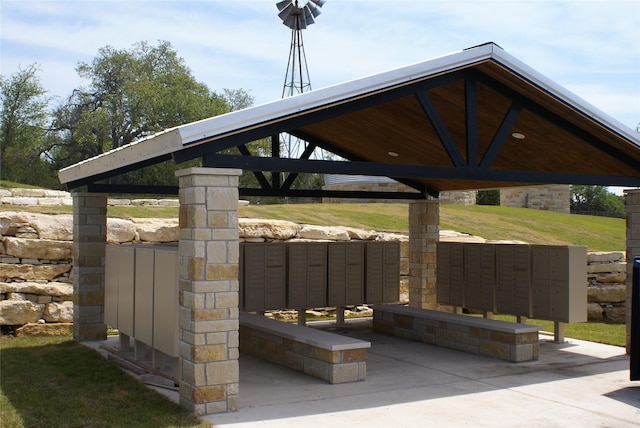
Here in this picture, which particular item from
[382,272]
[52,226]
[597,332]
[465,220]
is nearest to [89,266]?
[52,226]

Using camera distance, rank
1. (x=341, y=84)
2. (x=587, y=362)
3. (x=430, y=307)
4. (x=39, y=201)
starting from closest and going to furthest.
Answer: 1. (x=341, y=84)
2. (x=587, y=362)
3. (x=430, y=307)
4. (x=39, y=201)

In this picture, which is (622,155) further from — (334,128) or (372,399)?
(372,399)

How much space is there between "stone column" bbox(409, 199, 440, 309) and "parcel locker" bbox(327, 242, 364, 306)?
5.58 ft

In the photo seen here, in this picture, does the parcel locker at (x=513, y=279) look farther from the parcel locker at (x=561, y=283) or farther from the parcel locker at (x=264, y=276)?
the parcel locker at (x=264, y=276)

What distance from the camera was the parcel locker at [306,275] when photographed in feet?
44.3

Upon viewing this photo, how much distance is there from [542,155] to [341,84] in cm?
510

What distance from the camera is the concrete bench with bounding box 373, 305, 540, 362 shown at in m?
10.9

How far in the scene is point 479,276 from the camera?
14141 mm

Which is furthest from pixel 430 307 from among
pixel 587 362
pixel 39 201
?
pixel 39 201

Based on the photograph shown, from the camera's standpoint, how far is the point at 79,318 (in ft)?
40.3

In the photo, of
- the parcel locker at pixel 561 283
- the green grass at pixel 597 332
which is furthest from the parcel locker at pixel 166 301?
the green grass at pixel 597 332

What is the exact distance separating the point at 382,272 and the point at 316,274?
1.74 metres

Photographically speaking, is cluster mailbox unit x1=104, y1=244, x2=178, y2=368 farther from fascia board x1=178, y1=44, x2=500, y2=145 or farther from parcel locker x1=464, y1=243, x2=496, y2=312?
parcel locker x1=464, y1=243, x2=496, y2=312

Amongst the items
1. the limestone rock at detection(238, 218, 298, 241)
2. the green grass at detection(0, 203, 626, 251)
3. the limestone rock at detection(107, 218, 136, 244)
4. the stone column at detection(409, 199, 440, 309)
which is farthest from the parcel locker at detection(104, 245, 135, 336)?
the stone column at detection(409, 199, 440, 309)
